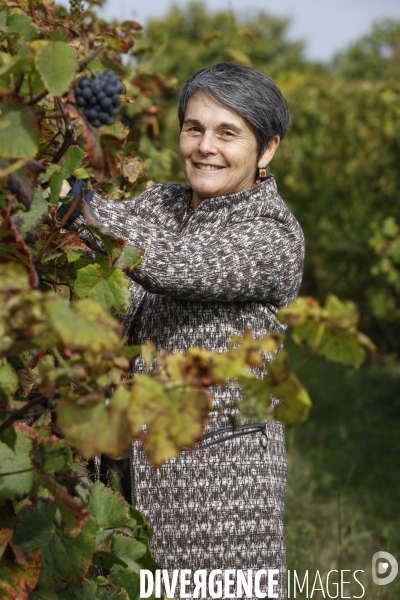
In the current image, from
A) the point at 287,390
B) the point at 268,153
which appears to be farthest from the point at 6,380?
the point at 268,153

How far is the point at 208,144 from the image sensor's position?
6.27 ft

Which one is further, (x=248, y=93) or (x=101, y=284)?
(x=248, y=93)

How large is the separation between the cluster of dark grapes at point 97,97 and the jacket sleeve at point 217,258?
0.49m

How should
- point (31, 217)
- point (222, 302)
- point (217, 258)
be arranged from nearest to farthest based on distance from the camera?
point (31, 217) < point (217, 258) < point (222, 302)

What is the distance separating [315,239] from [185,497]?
6779 mm

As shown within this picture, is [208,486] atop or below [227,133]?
below

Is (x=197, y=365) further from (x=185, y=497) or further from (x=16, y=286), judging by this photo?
(x=185, y=497)

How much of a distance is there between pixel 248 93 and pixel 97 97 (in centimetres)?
96

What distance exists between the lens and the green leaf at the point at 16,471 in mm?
1006

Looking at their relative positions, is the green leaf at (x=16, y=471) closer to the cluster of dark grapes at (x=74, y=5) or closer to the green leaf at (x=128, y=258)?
the green leaf at (x=128, y=258)

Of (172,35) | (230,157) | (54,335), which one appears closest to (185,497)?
(230,157)

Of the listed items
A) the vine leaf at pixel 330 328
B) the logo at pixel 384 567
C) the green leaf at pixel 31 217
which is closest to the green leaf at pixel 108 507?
the green leaf at pixel 31 217

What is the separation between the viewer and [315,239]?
839 cm

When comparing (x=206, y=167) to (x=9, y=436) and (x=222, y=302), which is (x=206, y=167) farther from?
(x=9, y=436)
